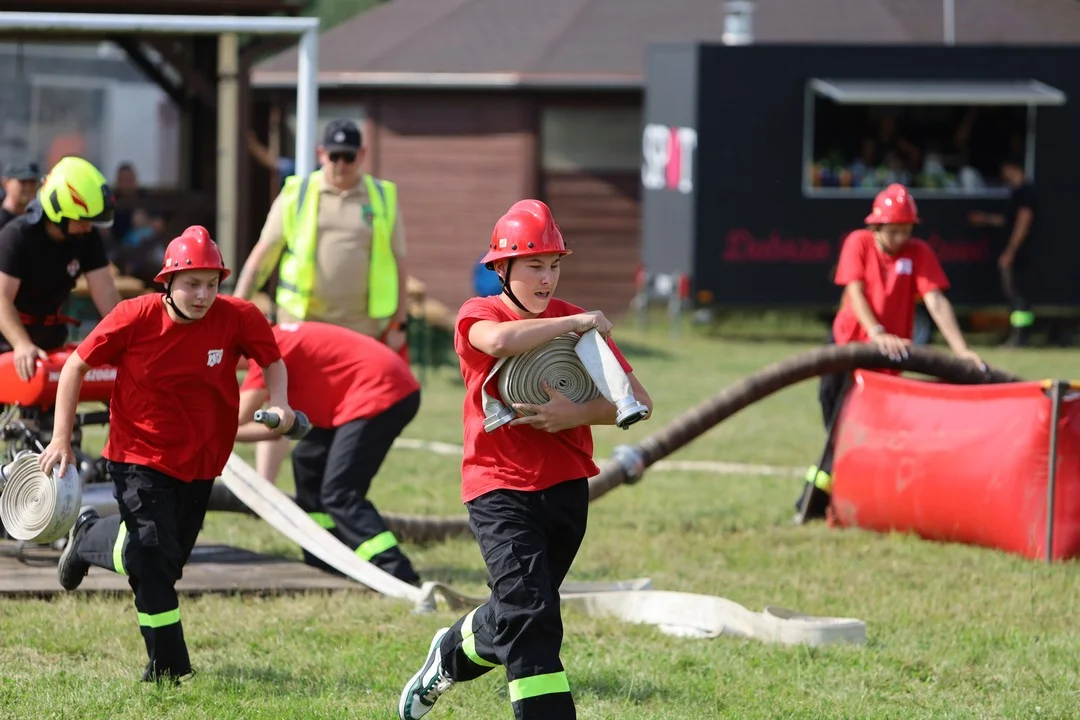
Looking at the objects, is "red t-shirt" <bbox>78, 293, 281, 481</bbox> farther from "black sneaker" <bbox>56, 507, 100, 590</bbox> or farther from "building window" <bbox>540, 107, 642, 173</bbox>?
"building window" <bbox>540, 107, 642, 173</bbox>

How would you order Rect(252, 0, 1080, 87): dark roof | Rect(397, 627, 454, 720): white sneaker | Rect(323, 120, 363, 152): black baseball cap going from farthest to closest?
Rect(252, 0, 1080, 87): dark roof, Rect(323, 120, 363, 152): black baseball cap, Rect(397, 627, 454, 720): white sneaker

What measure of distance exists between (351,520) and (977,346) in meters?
14.8

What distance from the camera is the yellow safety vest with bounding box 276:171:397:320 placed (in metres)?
8.90

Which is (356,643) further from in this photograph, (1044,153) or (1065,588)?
(1044,153)

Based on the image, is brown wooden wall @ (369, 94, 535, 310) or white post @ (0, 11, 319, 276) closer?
white post @ (0, 11, 319, 276)

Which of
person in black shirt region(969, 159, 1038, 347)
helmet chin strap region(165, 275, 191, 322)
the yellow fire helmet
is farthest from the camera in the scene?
person in black shirt region(969, 159, 1038, 347)

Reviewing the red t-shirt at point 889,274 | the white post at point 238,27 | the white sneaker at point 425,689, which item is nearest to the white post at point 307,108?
the white post at point 238,27

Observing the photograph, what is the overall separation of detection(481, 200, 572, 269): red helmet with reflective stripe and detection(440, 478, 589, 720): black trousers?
740 mm

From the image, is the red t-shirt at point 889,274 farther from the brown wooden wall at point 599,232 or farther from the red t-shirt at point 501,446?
the brown wooden wall at point 599,232

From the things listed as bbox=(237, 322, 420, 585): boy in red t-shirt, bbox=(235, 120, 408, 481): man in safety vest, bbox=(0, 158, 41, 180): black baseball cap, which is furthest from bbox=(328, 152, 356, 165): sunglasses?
bbox=(0, 158, 41, 180): black baseball cap

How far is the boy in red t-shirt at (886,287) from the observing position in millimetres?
9672

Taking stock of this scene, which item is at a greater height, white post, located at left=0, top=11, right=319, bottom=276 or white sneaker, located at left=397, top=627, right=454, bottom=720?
white post, located at left=0, top=11, right=319, bottom=276

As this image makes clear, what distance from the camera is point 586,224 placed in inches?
925

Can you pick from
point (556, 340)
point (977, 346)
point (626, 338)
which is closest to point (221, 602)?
point (556, 340)
